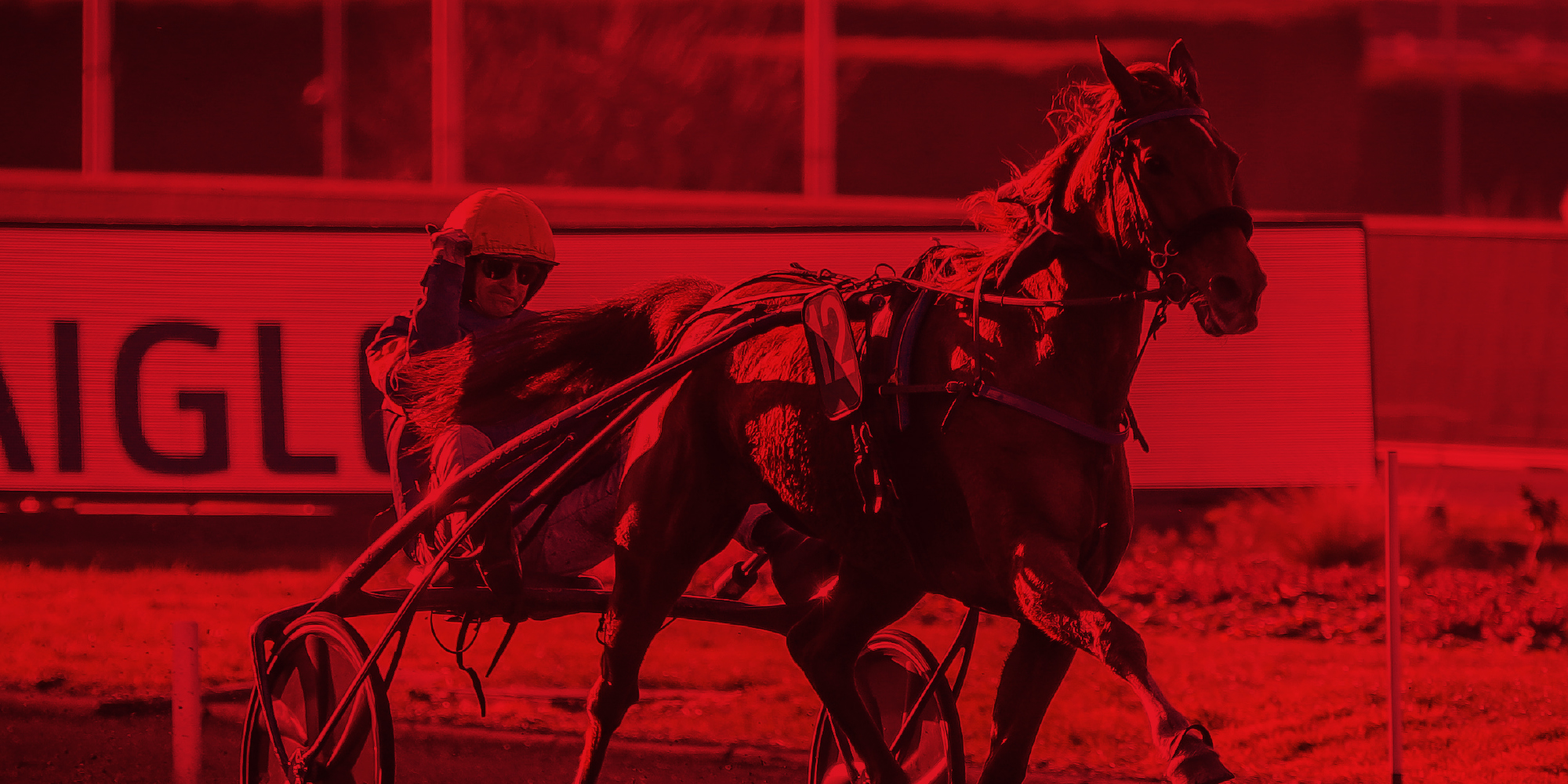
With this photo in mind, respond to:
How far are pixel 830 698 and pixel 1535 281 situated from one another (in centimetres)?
847

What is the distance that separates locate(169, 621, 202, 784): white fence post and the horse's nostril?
3510 mm

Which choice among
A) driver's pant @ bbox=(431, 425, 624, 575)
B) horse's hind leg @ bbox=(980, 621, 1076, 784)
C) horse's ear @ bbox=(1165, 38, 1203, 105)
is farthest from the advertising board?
horse's hind leg @ bbox=(980, 621, 1076, 784)

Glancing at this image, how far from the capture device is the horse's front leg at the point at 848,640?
15.1 ft

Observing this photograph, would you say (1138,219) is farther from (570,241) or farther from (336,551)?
(336,551)

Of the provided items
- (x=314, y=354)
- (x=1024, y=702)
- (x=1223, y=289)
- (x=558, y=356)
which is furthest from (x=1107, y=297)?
(x=314, y=354)

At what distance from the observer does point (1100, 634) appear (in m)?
3.32

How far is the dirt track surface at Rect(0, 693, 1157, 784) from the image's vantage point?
20.4ft

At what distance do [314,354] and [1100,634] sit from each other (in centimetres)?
589

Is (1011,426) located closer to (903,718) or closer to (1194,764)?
(1194,764)

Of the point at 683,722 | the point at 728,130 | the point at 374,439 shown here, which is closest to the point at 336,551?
the point at 374,439

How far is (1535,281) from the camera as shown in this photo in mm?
11391

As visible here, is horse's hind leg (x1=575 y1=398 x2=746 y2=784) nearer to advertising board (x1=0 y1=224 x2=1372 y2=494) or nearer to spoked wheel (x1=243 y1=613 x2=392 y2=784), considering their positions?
spoked wheel (x1=243 y1=613 x2=392 y2=784)

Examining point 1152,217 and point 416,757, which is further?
point 416,757

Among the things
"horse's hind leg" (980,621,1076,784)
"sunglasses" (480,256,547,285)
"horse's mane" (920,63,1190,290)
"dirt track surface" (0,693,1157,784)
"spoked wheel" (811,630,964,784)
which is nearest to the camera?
"horse's mane" (920,63,1190,290)
